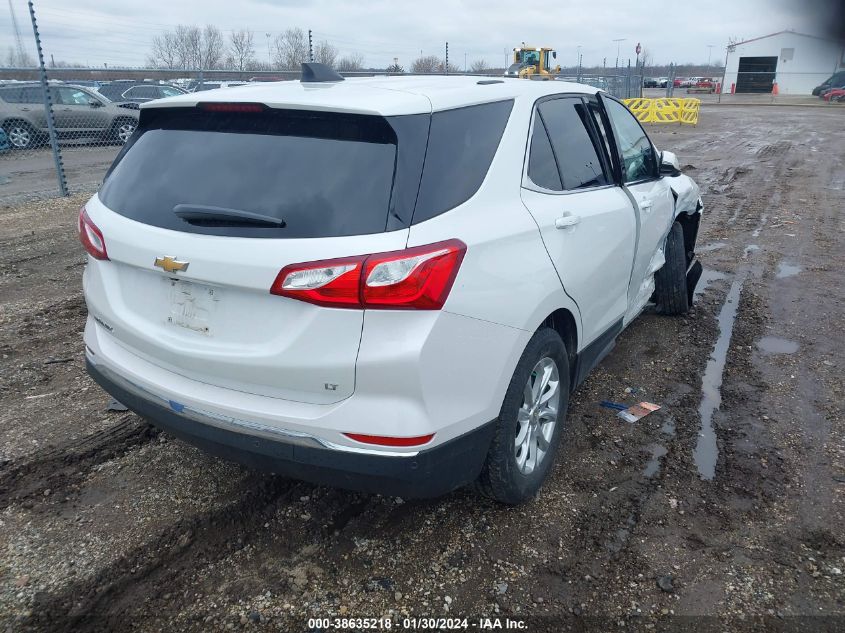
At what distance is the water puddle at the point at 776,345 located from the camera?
4879mm

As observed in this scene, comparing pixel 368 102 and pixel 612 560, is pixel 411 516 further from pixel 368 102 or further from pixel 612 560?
pixel 368 102

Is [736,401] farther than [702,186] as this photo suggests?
No

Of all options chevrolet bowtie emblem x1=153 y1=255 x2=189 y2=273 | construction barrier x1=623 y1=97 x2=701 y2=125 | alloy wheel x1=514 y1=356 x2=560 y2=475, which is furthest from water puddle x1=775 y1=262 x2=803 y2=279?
construction barrier x1=623 y1=97 x2=701 y2=125

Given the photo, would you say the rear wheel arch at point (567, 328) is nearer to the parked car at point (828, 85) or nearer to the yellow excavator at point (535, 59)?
the yellow excavator at point (535, 59)

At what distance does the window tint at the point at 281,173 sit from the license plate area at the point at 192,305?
0.21 metres

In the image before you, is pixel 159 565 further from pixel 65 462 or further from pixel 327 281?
pixel 327 281

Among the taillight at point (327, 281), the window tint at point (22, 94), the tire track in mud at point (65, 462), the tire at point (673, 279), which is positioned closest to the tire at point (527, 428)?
the taillight at point (327, 281)

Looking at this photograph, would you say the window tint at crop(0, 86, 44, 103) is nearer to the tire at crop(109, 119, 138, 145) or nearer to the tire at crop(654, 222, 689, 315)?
the tire at crop(109, 119, 138, 145)

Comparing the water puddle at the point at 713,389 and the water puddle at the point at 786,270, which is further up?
the water puddle at the point at 713,389

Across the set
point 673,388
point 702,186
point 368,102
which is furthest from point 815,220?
point 368,102

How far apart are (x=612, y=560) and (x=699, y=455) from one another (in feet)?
3.62

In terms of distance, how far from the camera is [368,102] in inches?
96.2

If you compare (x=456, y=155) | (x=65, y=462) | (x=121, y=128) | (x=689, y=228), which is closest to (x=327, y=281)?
(x=456, y=155)

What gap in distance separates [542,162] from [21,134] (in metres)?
16.7
